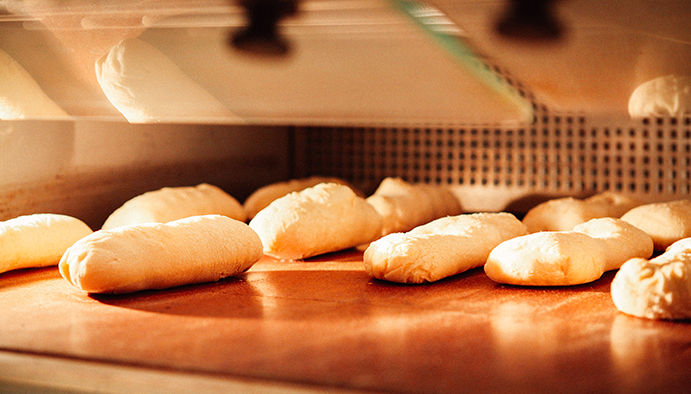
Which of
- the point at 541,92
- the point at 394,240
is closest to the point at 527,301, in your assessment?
the point at 394,240

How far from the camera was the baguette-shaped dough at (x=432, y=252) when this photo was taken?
4.10 ft

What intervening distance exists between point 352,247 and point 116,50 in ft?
2.42

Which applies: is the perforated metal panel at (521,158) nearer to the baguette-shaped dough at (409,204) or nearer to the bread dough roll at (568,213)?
the baguette-shaped dough at (409,204)

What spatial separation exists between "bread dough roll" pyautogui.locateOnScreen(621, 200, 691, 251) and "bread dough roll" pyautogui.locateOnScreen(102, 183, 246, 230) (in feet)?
3.50

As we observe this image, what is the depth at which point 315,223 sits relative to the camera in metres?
1.52

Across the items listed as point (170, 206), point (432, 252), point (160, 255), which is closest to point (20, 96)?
point (170, 206)

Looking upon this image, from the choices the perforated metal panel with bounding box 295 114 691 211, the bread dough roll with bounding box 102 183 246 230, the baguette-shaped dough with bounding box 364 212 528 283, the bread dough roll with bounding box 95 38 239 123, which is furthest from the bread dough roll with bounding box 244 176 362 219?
the baguette-shaped dough with bounding box 364 212 528 283

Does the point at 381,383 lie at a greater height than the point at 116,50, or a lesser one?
lesser

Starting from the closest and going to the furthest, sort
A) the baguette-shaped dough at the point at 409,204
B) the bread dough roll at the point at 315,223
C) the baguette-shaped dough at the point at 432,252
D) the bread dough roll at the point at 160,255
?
the bread dough roll at the point at 160,255
the baguette-shaped dough at the point at 432,252
the bread dough roll at the point at 315,223
the baguette-shaped dough at the point at 409,204

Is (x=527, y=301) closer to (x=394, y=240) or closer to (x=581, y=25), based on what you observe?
(x=394, y=240)

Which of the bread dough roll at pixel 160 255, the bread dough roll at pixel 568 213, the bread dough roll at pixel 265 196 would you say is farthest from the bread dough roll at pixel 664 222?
the bread dough roll at pixel 265 196

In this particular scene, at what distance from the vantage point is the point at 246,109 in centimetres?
143

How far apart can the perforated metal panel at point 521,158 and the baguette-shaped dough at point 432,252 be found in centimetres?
82

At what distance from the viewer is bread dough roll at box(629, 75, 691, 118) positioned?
1.09m
